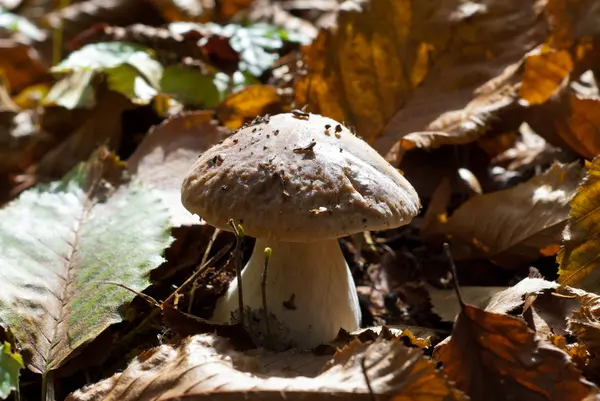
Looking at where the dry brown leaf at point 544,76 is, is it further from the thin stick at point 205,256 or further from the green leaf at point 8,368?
the green leaf at point 8,368

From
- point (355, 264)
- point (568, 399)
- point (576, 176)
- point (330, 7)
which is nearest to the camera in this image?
point (568, 399)

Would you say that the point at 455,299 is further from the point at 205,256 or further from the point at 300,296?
the point at 205,256

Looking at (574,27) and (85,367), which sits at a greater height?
(574,27)

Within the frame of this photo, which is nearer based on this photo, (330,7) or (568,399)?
(568,399)

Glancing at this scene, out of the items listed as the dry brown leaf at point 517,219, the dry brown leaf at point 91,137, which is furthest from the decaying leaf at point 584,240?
the dry brown leaf at point 91,137

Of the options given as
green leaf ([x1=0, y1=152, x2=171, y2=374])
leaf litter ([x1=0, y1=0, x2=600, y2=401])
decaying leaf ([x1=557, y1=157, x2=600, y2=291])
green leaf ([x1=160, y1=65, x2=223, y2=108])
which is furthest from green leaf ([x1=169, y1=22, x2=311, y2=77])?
decaying leaf ([x1=557, y1=157, x2=600, y2=291])

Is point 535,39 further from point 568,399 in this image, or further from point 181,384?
point 181,384

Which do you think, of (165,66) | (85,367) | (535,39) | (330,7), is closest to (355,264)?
(85,367)

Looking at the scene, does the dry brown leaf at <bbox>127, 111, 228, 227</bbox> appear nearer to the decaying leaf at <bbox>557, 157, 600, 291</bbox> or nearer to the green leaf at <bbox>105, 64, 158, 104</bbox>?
the green leaf at <bbox>105, 64, 158, 104</bbox>
